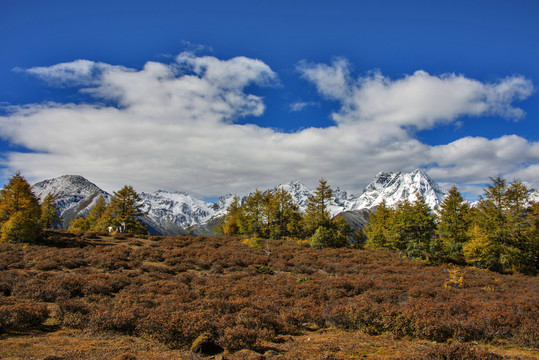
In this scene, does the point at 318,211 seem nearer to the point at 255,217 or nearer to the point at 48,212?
the point at 255,217

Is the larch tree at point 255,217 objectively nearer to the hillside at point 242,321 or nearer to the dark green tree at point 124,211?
the dark green tree at point 124,211

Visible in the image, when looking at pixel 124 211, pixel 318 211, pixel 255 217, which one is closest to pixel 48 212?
pixel 124 211

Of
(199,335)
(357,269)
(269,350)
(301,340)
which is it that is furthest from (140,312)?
(357,269)

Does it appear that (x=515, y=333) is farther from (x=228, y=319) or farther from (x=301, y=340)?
(x=228, y=319)

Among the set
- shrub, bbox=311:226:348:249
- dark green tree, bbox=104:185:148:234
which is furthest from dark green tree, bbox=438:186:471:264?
dark green tree, bbox=104:185:148:234

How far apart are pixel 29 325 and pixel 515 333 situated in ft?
49.7

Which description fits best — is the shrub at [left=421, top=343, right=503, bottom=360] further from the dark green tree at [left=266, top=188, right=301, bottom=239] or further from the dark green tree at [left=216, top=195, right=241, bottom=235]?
the dark green tree at [left=216, top=195, right=241, bottom=235]

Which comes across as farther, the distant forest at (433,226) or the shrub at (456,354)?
the distant forest at (433,226)

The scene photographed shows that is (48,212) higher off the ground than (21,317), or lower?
higher

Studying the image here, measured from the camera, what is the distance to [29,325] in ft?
27.1

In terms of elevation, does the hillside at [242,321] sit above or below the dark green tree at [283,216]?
below

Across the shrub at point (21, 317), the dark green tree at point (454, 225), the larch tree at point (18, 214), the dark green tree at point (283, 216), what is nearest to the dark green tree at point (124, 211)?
the larch tree at point (18, 214)

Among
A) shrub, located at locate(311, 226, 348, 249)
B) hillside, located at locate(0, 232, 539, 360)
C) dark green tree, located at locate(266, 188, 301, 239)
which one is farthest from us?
dark green tree, located at locate(266, 188, 301, 239)

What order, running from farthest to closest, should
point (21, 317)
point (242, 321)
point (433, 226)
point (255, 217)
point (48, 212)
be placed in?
1. point (48, 212)
2. point (255, 217)
3. point (433, 226)
4. point (242, 321)
5. point (21, 317)
